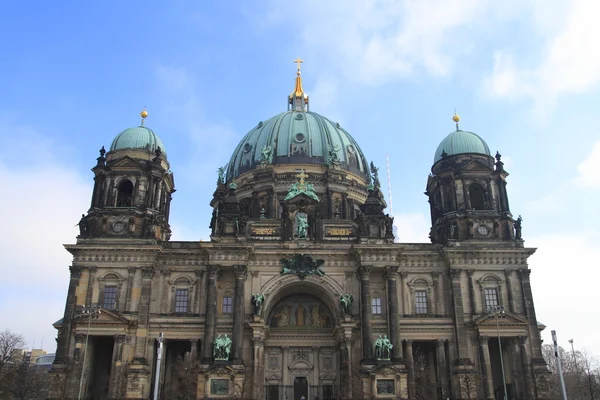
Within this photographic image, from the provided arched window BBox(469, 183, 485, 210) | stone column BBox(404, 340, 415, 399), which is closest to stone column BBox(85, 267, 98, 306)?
stone column BBox(404, 340, 415, 399)

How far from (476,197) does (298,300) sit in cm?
1870

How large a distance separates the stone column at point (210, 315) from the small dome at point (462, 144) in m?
23.9

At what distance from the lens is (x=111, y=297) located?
46.1 m

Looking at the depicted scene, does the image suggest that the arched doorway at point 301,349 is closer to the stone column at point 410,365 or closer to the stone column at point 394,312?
the stone column at point 394,312

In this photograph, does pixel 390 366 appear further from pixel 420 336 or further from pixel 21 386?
pixel 21 386

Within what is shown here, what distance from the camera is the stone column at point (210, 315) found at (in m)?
43.8

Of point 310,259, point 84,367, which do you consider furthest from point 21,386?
point 310,259

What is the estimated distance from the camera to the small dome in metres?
52.7

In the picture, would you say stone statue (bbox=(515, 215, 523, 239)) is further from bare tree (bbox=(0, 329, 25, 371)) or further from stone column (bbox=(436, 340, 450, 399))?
bare tree (bbox=(0, 329, 25, 371))

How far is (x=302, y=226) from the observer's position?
4884cm

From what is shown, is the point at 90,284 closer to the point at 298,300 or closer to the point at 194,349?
the point at 194,349

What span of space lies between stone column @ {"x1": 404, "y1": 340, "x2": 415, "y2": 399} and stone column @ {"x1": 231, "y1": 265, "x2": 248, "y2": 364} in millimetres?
12835

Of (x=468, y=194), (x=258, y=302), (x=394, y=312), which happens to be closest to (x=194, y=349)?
(x=258, y=302)

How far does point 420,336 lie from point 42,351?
523ft
